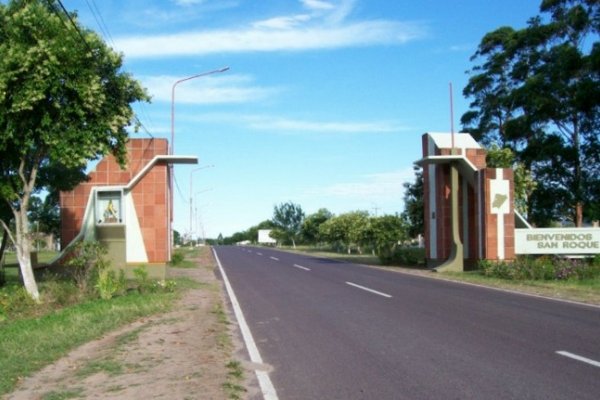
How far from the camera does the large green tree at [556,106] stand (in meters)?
39.1

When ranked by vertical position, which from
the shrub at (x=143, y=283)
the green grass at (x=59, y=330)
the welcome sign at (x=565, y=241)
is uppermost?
the welcome sign at (x=565, y=241)

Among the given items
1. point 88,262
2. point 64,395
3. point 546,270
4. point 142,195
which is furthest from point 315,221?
point 64,395

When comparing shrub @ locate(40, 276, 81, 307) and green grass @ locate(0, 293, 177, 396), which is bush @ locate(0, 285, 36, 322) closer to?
shrub @ locate(40, 276, 81, 307)

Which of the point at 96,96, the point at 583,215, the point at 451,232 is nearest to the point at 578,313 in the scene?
the point at 96,96

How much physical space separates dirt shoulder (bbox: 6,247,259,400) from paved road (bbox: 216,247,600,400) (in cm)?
58

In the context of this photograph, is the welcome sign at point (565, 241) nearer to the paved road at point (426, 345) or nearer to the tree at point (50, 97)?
the paved road at point (426, 345)

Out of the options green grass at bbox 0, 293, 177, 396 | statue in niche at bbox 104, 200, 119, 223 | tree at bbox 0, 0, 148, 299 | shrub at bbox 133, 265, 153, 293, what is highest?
tree at bbox 0, 0, 148, 299

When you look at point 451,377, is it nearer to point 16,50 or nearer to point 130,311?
point 130,311

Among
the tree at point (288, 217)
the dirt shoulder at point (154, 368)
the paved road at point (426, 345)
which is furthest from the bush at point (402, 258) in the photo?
the tree at point (288, 217)

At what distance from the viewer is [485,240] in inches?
1011

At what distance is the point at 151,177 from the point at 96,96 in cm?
1264

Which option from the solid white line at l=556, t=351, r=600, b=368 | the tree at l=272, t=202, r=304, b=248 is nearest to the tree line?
the tree at l=272, t=202, r=304, b=248

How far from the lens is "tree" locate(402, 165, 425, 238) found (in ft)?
121

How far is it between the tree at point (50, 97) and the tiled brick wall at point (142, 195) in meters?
10.6
